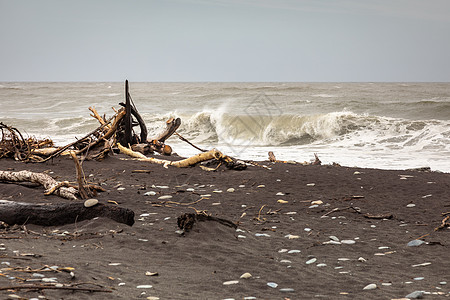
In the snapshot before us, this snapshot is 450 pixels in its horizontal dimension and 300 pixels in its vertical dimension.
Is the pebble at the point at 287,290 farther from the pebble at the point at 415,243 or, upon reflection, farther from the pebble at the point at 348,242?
the pebble at the point at 415,243

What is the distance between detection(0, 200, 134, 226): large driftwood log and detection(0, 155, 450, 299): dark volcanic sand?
3.7 inches

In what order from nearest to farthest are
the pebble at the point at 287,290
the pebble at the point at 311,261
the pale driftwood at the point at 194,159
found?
1. the pebble at the point at 287,290
2. the pebble at the point at 311,261
3. the pale driftwood at the point at 194,159

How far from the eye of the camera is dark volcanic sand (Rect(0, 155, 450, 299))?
127 inches

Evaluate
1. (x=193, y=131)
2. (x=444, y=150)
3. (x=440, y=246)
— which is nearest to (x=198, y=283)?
(x=440, y=246)

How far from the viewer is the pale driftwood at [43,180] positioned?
5.75 metres

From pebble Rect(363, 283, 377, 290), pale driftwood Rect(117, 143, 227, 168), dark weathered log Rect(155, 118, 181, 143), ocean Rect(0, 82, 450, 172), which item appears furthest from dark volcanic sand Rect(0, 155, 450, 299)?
ocean Rect(0, 82, 450, 172)

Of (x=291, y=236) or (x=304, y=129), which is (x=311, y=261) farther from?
(x=304, y=129)

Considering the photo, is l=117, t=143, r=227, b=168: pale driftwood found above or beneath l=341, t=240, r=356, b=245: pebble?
above

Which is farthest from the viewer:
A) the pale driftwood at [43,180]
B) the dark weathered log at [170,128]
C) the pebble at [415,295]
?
the dark weathered log at [170,128]

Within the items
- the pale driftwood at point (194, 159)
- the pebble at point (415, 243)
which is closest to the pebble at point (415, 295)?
the pebble at point (415, 243)

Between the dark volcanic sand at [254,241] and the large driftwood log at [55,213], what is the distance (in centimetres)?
9

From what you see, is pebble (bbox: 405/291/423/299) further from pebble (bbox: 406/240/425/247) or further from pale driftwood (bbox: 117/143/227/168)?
pale driftwood (bbox: 117/143/227/168)

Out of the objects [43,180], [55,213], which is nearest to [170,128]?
[43,180]

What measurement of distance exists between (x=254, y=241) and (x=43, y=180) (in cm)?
317
